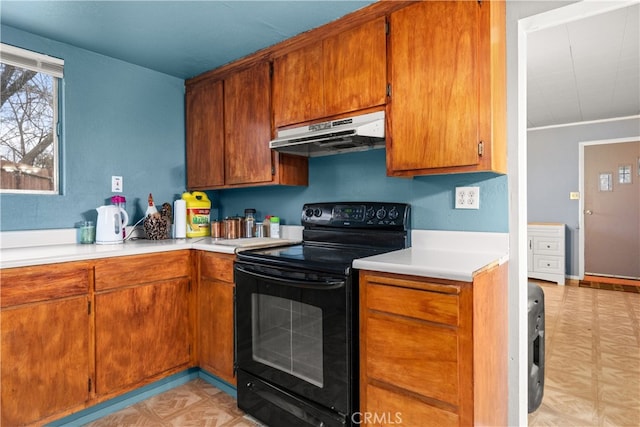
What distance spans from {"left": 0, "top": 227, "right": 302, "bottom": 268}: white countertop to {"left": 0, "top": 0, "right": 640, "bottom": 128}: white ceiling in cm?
122

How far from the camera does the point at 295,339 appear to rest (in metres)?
1.72

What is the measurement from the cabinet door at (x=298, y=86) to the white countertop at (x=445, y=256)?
36.1 inches

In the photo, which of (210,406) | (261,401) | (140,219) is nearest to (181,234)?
(140,219)

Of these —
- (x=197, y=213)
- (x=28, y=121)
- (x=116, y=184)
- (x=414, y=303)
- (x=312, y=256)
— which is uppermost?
(x=28, y=121)

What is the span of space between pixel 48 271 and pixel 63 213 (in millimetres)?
703

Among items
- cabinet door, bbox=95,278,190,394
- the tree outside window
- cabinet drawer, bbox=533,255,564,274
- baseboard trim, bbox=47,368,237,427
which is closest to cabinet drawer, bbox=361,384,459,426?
baseboard trim, bbox=47,368,237,427

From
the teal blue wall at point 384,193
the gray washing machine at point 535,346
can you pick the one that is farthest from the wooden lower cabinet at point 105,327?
the gray washing machine at point 535,346

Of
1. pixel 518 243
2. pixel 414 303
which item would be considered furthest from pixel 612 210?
pixel 414 303

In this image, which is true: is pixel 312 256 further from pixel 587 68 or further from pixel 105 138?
pixel 587 68

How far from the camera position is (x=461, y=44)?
155 cm

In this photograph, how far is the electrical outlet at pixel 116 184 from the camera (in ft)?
8.23

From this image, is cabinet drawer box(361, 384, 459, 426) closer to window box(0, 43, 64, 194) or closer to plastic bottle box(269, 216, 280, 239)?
plastic bottle box(269, 216, 280, 239)

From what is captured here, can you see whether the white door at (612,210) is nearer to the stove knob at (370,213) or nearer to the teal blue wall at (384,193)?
the teal blue wall at (384,193)

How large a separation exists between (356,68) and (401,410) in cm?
162
